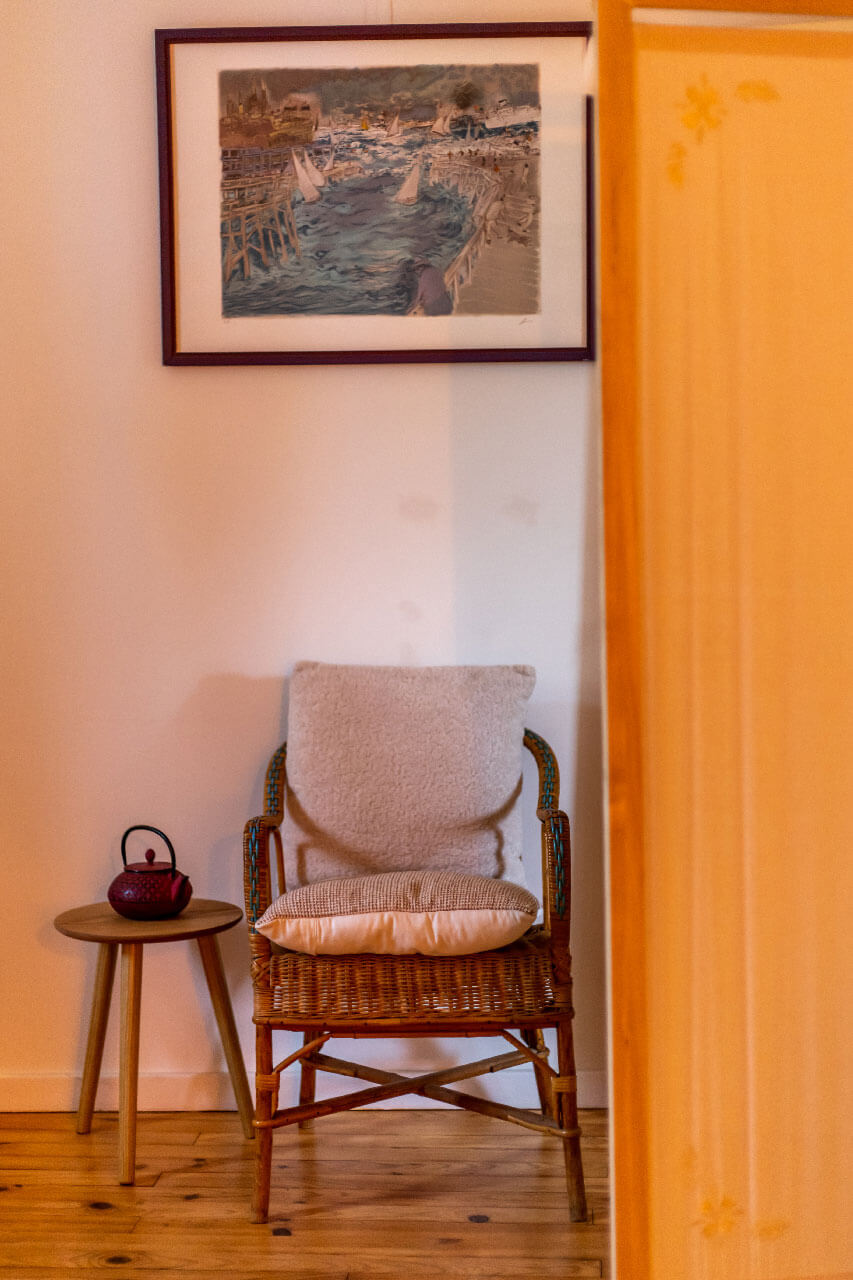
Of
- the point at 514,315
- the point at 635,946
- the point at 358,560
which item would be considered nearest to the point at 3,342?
the point at 358,560

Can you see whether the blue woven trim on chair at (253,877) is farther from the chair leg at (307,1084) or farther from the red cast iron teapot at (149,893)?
the chair leg at (307,1084)

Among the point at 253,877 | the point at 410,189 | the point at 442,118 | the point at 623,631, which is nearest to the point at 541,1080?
the point at 253,877

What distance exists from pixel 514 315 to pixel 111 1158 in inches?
79.6

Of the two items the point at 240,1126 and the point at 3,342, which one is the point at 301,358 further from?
the point at 240,1126

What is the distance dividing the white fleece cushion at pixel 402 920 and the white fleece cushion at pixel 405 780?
303mm

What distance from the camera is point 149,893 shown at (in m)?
2.33

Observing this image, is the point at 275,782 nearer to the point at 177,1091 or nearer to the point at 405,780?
the point at 405,780

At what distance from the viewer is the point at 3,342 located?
2.61m

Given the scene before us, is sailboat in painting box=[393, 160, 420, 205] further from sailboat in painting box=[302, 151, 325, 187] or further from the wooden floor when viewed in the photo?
the wooden floor

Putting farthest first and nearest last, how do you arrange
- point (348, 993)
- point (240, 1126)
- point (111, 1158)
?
point (240, 1126), point (111, 1158), point (348, 993)

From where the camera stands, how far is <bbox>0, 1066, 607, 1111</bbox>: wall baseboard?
2.57 metres

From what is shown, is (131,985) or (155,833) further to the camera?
(155,833)

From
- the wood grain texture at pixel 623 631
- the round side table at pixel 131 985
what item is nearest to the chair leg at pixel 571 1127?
the wood grain texture at pixel 623 631

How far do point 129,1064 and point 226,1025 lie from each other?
0.89ft
